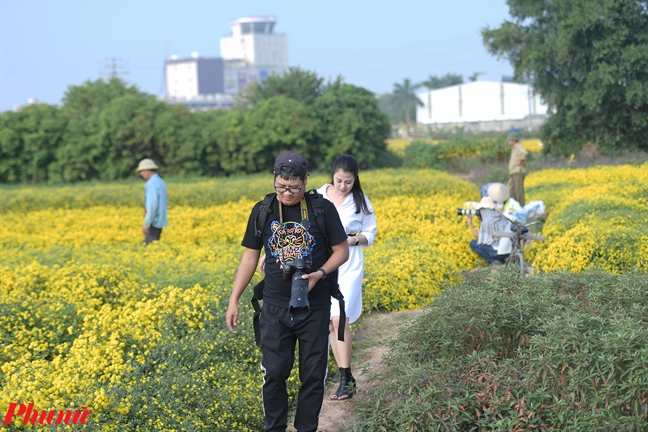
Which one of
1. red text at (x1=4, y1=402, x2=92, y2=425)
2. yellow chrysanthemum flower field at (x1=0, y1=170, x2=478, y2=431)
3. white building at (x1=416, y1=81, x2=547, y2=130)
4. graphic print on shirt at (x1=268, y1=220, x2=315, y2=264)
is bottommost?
red text at (x1=4, y1=402, x2=92, y2=425)

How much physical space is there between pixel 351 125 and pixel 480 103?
171 feet

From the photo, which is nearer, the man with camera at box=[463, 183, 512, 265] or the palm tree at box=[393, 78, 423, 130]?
the man with camera at box=[463, 183, 512, 265]

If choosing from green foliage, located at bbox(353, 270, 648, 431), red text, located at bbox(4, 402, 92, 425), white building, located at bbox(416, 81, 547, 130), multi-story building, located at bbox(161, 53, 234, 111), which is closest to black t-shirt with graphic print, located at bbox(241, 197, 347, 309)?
green foliage, located at bbox(353, 270, 648, 431)

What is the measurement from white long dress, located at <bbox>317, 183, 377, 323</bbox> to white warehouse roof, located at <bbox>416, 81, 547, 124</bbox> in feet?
209

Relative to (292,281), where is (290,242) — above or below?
above

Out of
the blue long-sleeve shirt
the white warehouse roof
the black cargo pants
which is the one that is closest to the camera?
the black cargo pants

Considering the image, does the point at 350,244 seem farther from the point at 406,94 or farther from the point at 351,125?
the point at 406,94

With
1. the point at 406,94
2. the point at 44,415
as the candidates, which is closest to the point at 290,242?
the point at 44,415

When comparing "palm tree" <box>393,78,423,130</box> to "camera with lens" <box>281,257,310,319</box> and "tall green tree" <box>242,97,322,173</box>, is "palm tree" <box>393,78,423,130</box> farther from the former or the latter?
"camera with lens" <box>281,257,310,319</box>

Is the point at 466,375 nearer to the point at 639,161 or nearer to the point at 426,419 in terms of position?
the point at 426,419

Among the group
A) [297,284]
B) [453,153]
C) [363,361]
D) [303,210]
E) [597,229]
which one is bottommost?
[363,361]

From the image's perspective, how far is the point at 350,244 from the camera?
468 cm

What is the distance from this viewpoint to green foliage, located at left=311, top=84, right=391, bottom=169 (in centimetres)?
2241

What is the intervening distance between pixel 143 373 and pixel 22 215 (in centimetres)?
1074
